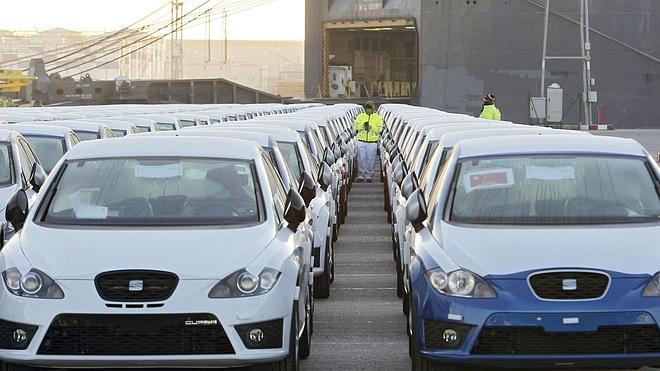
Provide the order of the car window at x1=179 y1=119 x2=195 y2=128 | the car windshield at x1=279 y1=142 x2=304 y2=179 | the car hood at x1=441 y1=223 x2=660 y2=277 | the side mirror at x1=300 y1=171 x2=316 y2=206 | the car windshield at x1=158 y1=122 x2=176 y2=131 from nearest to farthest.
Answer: the car hood at x1=441 y1=223 x2=660 y2=277
the side mirror at x1=300 y1=171 x2=316 y2=206
the car windshield at x1=279 y1=142 x2=304 y2=179
the car windshield at x1=158 y1=122 x2=176 y2=131
the car window at x1=179 y1=119 x2=195 y2=128

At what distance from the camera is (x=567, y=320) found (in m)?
7.46

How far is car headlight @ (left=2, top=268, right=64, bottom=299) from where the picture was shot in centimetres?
749

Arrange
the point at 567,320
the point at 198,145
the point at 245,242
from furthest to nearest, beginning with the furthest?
the point at 198,145 < the point at 245,242 < the point at 567,320

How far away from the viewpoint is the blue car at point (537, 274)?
24.5ft

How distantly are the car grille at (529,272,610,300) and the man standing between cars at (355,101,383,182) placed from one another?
22731 millimetres

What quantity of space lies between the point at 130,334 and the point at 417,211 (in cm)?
221

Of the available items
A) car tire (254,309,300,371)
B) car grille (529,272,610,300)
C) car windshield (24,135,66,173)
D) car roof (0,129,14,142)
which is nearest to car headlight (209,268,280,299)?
car tire (254,309,300,371)

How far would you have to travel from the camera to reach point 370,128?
30.4 metres

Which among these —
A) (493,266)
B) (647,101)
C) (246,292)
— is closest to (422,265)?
(493,266)

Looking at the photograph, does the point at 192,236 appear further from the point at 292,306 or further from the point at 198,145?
the point at 198,145

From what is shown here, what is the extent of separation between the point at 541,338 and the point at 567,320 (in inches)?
6.8

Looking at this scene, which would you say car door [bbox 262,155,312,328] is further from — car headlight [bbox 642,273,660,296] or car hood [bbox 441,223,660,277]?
car headlight [bbox 642,273,660,296]

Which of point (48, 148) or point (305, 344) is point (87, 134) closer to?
point (48, 148)

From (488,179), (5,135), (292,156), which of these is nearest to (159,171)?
(488,179)
